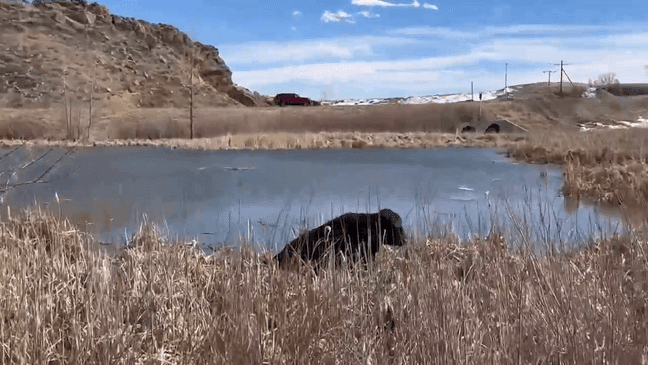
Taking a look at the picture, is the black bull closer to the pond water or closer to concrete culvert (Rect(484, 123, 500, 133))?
the pond water

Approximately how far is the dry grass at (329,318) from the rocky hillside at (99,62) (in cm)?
3963

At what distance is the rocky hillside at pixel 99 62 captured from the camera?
46469mm

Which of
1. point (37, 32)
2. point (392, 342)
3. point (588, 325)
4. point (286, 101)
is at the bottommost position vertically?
point (392, 342)

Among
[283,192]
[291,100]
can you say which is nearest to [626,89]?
[291,100]

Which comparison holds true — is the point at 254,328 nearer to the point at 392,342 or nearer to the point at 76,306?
the point at 392,342

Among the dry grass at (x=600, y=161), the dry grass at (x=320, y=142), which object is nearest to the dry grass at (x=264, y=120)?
the dry grass at (x=320, y=142)

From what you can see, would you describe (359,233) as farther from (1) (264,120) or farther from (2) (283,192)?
(1) (264,120)

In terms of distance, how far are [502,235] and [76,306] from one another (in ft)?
11.9

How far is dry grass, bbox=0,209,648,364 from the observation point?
3.02 meters

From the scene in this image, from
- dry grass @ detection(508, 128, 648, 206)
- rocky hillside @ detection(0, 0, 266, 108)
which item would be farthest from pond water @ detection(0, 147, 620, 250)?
rocky hillside @ detection(0, 0, 266, 108)

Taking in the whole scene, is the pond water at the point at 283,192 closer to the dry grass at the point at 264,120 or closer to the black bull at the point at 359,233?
the black bull at the point at 359,233

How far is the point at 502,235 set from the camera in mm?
5902

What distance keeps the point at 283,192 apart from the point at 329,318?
25.4 feet

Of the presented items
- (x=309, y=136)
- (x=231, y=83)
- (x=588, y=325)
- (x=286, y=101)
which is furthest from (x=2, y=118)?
(x=231, y=83)
